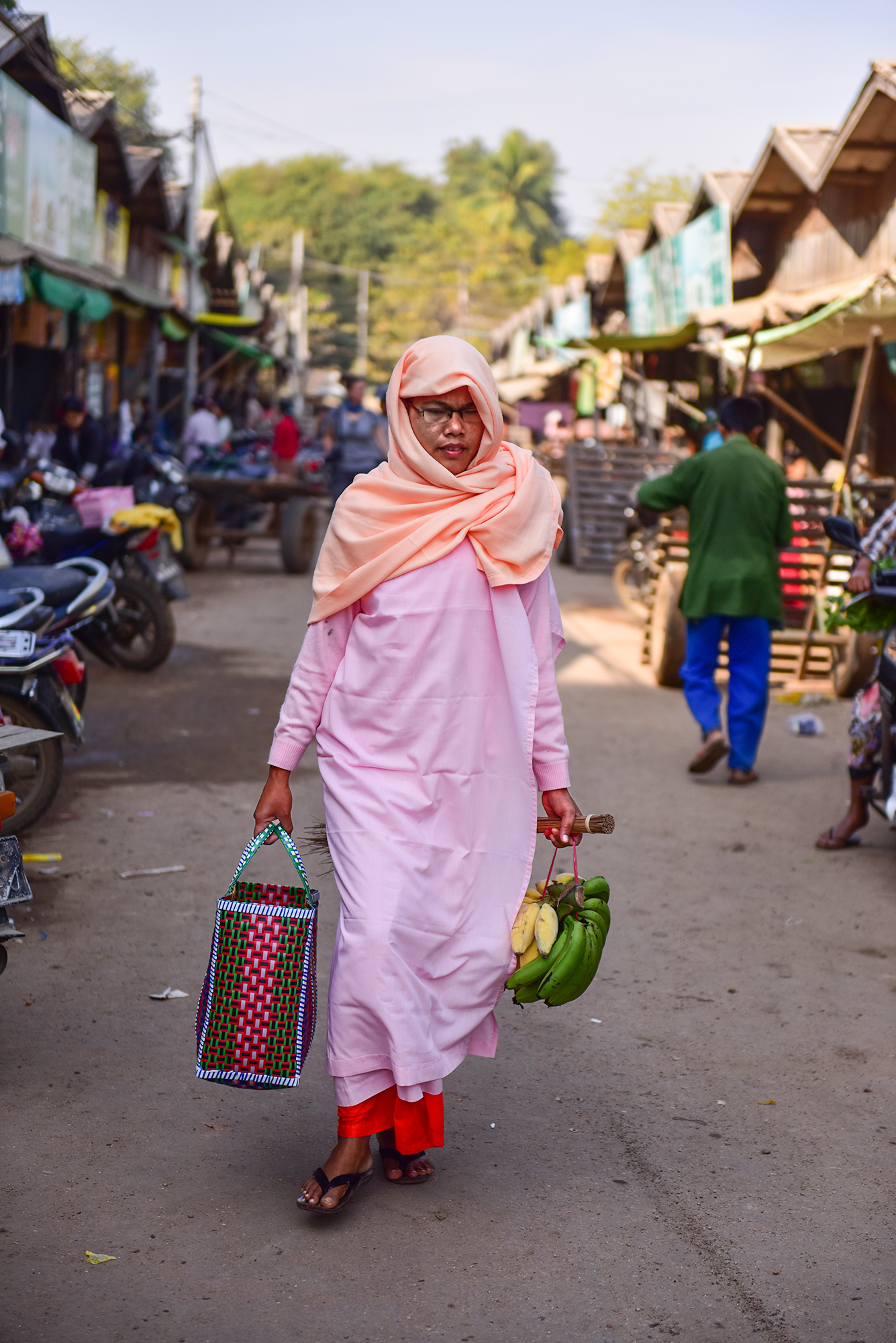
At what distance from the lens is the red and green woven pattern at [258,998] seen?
2.95 metres

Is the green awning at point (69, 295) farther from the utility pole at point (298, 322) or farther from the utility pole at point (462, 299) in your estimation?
the utility pole at point (462, 299)

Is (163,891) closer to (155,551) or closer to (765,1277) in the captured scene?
(765,1277)

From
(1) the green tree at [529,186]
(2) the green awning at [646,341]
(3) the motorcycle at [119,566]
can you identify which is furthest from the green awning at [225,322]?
(1) the green tree at [529,186]

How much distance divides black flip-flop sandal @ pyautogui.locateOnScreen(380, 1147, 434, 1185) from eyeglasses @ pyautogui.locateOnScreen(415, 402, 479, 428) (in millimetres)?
1600

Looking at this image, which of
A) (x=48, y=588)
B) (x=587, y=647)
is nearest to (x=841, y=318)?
(x=587, y=647)

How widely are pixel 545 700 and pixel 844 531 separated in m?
2.98

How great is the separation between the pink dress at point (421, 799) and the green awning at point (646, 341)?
13326 mm

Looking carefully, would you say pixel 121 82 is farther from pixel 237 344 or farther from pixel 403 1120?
pixel 403 1120

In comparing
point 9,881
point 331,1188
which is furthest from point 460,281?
point 331,1188

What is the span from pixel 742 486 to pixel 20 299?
5.99 meters

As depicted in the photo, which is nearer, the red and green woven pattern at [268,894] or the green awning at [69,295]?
the red and green woven pattern at [268,894]

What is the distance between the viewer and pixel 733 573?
7.25m

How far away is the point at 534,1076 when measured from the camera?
3840 mm

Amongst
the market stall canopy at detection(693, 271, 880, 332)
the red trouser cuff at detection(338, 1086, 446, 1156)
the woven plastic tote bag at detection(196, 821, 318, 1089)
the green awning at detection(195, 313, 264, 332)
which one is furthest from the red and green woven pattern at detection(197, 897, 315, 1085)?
the green awning at detection(195, 313, 264, 332)
